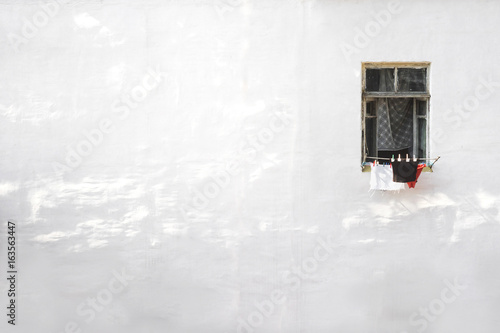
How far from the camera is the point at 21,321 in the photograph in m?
6.62

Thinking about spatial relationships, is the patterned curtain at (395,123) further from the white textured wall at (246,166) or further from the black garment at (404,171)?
the black garment at (404,171)

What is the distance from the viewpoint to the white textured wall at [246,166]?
6391mm

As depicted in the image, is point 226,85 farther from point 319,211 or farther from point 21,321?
point 21,321

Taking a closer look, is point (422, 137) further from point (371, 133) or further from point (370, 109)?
point (370, 109)

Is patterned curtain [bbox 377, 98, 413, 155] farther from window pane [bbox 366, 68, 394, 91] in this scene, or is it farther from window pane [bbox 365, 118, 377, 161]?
window pane [bbox 366, 68, 394, 91]

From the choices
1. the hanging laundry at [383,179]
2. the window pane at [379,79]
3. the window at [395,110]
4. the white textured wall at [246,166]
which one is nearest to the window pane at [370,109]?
the window at [395,110]

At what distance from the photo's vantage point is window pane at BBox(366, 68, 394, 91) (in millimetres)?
6562

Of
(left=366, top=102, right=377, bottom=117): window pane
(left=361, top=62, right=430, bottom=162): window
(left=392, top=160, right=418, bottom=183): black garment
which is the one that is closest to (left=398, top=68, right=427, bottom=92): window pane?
(left=361, top=62, right=430, bottom=162): window

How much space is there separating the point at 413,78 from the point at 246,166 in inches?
115

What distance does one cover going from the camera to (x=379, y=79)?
6574mm

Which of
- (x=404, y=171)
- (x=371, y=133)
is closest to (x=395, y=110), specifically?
(x=371, y=133)

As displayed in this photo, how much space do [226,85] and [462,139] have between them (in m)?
3.66

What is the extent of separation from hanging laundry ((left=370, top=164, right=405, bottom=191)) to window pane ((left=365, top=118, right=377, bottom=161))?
522 mm

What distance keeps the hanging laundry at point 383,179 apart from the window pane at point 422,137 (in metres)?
0.78
